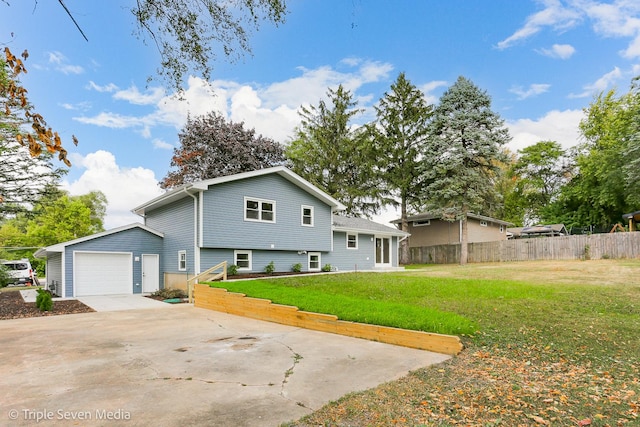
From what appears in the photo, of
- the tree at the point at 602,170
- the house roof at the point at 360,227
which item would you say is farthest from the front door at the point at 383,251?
the tree at the point at 602,170

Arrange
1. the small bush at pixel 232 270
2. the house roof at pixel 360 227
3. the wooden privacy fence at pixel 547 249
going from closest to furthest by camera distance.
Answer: the small bush at pixel 232 270 → the wooden privacy fence at pixel 547 249 → the house roof at pixel 360 227

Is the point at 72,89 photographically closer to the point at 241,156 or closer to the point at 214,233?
the point at 214,233

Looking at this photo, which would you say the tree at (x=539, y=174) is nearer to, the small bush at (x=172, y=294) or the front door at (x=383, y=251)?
the front door at (x=383, y=251)

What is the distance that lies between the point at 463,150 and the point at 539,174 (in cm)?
1688

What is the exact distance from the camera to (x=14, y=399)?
12.6 ft

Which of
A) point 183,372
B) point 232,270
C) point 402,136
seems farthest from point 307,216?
point 183,372

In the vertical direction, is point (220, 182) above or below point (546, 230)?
above

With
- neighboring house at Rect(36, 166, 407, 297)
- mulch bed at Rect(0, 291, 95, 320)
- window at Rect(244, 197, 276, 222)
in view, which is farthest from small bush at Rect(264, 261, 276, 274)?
mulch bed at Rect(0, 291, 95, 320)

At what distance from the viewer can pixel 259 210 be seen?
1648cm

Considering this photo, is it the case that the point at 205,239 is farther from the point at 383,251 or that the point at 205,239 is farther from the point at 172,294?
the point at 383,251

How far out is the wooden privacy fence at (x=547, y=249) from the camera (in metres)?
19.5

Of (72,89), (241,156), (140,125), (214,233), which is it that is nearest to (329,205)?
(214,233)

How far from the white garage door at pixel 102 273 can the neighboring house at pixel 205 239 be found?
0.03 meters

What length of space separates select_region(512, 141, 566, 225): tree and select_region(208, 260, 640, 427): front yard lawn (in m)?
28.3
